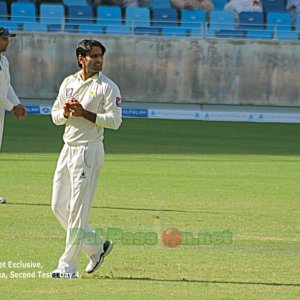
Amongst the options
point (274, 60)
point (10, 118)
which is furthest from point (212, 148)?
point (274, 60)

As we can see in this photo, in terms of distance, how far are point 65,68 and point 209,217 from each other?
22.1 meters

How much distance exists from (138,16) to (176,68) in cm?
193

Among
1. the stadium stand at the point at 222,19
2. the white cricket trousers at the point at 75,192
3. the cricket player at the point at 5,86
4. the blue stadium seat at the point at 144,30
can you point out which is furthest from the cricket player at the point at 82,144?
the stadium stand at the point at 222,19

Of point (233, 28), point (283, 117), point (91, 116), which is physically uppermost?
point (91, 116)

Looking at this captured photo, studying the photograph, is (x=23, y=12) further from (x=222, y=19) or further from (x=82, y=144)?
(x=82, y=144)

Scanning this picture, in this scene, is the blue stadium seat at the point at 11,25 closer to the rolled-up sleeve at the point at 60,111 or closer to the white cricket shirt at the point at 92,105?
the rolled-up sleeve at the point at 60,111

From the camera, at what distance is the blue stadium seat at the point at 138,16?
3497 cm

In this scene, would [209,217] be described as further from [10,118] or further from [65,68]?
[65,68]

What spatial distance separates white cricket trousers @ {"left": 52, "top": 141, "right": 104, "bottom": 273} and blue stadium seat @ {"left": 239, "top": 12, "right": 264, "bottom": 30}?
25.9m

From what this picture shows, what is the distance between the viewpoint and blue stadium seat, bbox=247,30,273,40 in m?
34.9

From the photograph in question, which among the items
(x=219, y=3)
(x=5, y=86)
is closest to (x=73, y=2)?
(x=219, y=3)

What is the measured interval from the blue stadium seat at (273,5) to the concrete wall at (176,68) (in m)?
2.18

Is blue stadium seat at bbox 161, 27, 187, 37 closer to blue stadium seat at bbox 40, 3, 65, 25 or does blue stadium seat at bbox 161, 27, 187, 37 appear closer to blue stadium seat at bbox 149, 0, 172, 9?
blue stadium seat at bbox 149, 0, 172, 9

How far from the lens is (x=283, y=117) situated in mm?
33562
